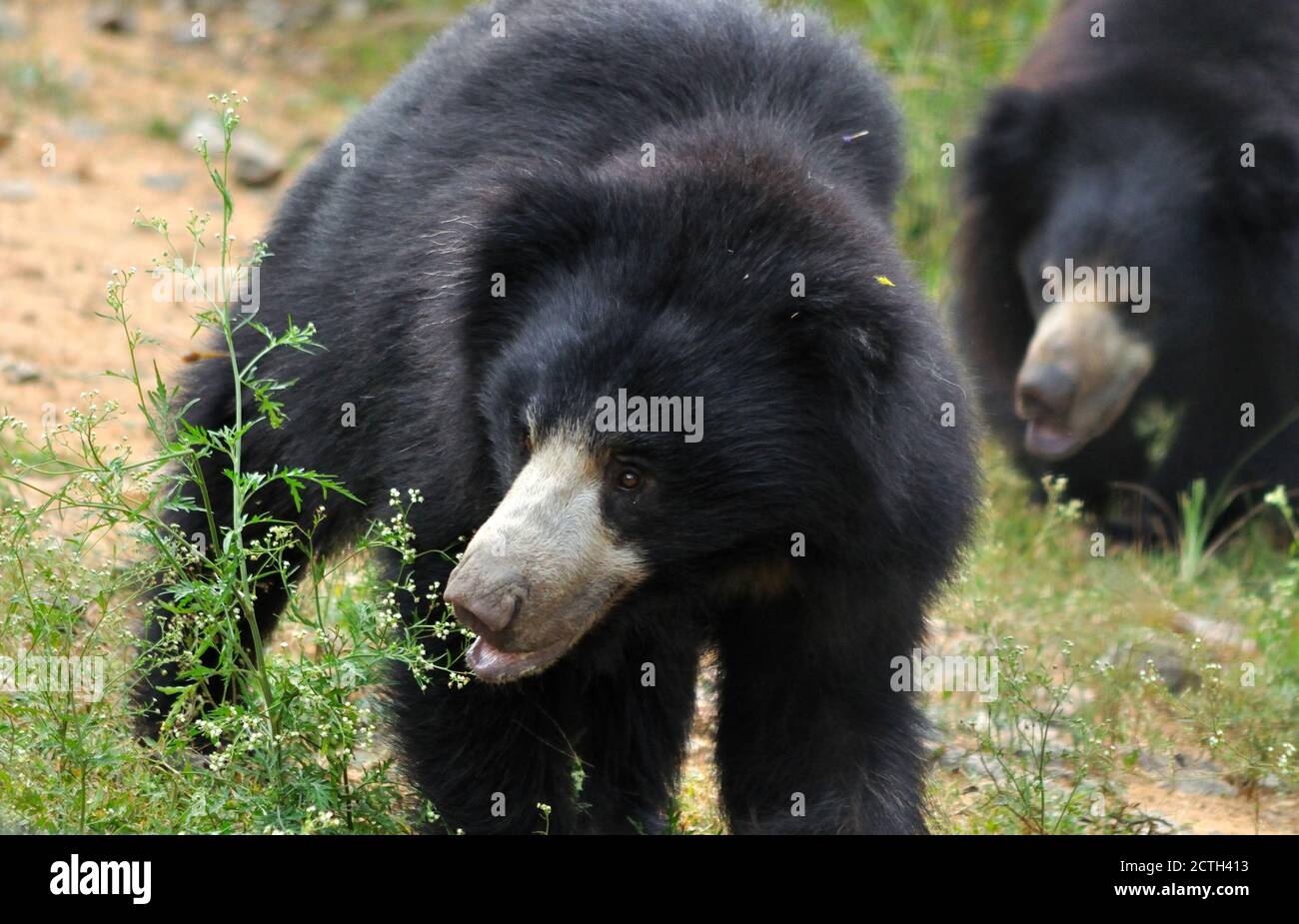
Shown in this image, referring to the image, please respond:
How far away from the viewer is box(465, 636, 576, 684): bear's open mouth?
3082mm

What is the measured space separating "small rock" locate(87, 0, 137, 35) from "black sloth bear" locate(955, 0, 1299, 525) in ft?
19.3

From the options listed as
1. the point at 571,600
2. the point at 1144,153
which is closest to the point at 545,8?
the point at 571,600

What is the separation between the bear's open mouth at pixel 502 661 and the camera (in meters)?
3.08

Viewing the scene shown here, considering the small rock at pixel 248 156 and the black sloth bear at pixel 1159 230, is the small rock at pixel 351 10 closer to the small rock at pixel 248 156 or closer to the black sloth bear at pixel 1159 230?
the small rock at pixel 248 156

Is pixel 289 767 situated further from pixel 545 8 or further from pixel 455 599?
pixel 545 8

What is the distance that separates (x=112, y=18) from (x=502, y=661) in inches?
332

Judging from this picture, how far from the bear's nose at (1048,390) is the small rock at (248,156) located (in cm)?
431

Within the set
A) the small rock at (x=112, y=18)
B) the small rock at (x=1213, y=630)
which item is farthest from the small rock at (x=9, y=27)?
the small rock at (x=1213, y=630)

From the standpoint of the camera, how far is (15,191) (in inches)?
308

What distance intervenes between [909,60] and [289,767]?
550 cm

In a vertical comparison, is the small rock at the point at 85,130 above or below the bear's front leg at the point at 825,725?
above

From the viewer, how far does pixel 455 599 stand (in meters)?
2.96

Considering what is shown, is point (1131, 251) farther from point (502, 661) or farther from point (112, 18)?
point (112, 18)

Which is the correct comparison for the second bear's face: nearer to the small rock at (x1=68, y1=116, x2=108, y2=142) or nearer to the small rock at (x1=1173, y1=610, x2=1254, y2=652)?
the small rock at (x1=1173, y1=610, x2=1254, y2=652)
